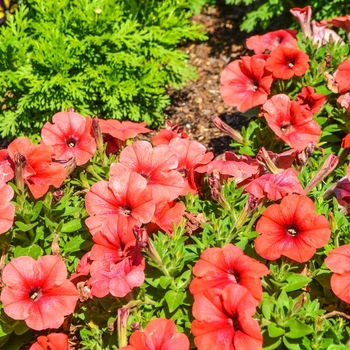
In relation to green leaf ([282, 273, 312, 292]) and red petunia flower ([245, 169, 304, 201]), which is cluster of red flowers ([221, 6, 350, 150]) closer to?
red petunia flower ([245, 169, 304, 201])

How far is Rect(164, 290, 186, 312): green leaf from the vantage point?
2.21m

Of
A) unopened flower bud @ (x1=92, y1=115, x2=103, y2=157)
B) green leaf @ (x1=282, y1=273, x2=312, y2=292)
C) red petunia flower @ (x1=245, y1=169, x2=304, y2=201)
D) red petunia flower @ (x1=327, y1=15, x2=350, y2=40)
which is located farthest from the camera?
red petunia flower @ (x1=327, y1=15, x2=350, y2=40)

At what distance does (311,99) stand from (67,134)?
1.13 metres

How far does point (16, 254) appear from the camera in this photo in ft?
7.96

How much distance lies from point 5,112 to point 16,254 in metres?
1.50

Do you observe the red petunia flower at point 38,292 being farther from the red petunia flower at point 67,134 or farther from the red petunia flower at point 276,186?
the red petunia flower at point 276,186

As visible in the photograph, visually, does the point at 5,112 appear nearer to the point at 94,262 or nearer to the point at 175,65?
the point at 175,65

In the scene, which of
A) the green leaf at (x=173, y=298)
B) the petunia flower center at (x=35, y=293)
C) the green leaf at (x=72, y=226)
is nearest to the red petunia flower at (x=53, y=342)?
the petunia flower center at (x=35, y=293)

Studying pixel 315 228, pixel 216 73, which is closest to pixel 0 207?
pixel 315 228

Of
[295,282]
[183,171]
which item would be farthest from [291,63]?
[295,282]

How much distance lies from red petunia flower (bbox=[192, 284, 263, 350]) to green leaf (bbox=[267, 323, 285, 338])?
14cm

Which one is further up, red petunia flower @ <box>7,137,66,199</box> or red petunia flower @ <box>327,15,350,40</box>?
red petunia flower @ <box>327,15,350,40</box>

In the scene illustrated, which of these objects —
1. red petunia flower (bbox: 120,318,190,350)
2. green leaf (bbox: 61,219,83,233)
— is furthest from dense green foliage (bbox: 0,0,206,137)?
red petunia flower (bbox: 120,318,190,350)

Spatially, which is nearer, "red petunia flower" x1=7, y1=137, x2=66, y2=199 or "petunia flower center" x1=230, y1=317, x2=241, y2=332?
"petunia flower center" x1=230, y1=317, x2=241, y2=332
